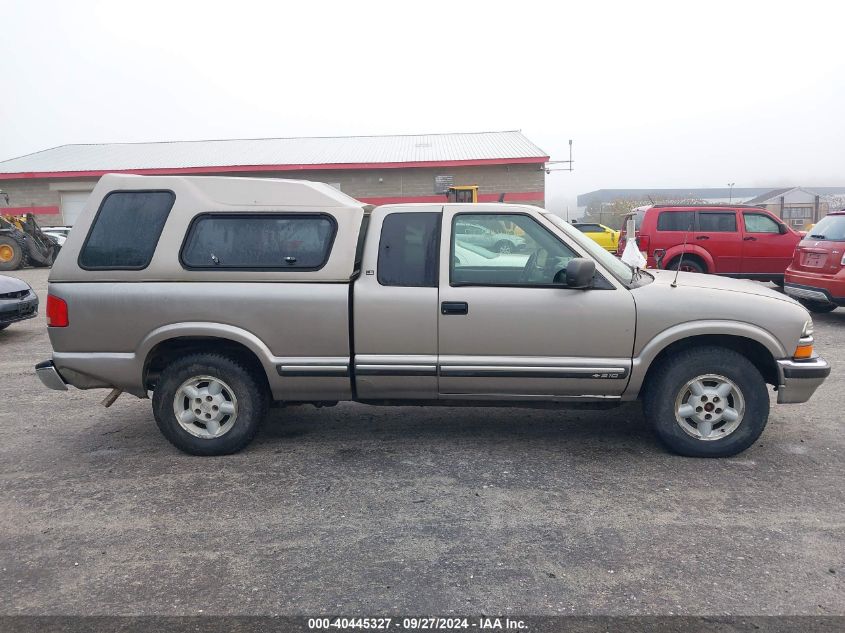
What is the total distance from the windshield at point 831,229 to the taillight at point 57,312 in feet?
31.9

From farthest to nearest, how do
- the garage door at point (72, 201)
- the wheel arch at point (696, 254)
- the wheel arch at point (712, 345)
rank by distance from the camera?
the garage door at point (72, 201), the wheel arch at point (696, 254), the wheel arch at point (712, 345)

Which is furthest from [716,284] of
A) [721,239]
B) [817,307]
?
[721,239]

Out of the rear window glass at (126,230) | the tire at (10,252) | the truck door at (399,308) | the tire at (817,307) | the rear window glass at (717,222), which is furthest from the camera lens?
the tire at (10,252)

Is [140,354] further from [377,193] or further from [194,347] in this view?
[377,193]

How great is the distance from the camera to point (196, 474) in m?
4.47

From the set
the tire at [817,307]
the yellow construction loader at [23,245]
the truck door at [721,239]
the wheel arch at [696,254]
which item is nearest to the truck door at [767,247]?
the truck door at [721,239]

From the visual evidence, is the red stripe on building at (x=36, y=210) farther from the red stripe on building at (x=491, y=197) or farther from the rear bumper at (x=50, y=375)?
the rear bumper at (x=50, y=375)

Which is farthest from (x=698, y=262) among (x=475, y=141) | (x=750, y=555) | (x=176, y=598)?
(x=475, y=141)

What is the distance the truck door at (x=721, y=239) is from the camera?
12516mm

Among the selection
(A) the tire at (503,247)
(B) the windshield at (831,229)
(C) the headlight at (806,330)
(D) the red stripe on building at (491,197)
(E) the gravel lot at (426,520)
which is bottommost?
(E) the gravel lot at (426,520)

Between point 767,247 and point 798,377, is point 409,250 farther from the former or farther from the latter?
point 767,247

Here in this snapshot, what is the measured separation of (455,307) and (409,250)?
542mm

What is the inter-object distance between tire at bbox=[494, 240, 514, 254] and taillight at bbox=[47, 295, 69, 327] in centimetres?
310

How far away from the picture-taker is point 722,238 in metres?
12.5
